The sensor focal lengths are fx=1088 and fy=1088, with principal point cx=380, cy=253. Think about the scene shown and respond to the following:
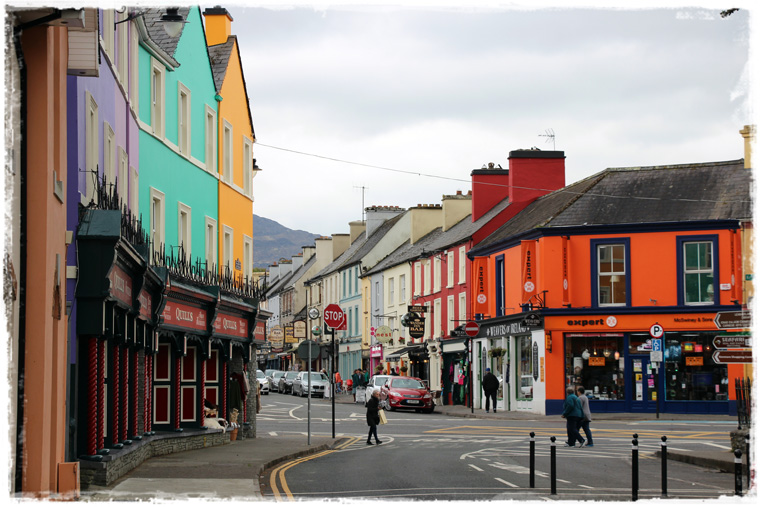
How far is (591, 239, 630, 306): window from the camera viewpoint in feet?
133

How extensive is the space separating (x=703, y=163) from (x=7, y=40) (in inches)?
1387

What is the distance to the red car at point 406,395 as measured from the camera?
43719 millimetres

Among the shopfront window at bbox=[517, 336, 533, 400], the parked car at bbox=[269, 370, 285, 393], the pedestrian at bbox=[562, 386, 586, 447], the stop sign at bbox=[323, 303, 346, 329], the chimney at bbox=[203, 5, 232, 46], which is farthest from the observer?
the parked car at bbox=[269, 370, 285, 393]

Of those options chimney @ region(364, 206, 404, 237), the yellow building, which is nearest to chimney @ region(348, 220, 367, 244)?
chimney @ region(364, 206, 404, 237)

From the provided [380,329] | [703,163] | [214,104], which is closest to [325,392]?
[380,329]

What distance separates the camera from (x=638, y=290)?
1586 inches

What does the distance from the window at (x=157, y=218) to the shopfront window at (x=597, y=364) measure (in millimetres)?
20786

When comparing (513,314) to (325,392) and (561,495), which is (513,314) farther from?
(561,495)

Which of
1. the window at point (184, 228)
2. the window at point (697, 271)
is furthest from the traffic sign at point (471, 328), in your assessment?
the window at point (184, 228)

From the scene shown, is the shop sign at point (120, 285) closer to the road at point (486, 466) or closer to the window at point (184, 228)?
the road at point (486, 466)

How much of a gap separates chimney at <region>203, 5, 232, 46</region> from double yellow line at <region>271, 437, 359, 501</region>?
1198 cm

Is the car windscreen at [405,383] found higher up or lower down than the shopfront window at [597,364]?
lower down

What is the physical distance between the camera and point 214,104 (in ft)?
94.4

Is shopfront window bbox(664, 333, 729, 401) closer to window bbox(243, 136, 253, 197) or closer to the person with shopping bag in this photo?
the person with shopping bag
